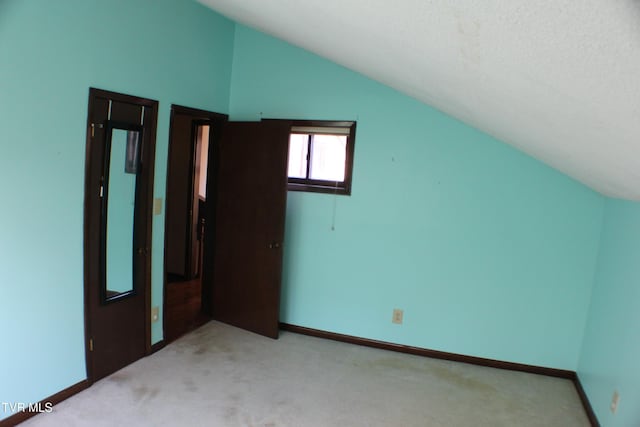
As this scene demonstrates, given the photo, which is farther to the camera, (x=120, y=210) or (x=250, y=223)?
(x=250, y=223)

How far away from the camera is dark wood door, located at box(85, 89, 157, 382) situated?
8.57 feet

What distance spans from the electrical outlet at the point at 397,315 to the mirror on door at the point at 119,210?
2117mm

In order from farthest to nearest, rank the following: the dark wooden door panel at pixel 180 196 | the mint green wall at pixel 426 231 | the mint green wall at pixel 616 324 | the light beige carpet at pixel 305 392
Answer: the dark wooden door panel at pixel 180 196 < the mint green wall at pixel 426 231 < the light beige carpet at pixel 305 392 < the mint green wall at pixel 616 324

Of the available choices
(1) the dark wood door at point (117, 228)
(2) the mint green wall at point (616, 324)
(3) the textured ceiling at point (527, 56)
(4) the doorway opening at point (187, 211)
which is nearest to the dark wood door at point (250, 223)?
(4) the doorway opening at point (187, 211)

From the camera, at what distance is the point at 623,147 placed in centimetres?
130

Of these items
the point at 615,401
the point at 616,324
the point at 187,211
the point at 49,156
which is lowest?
the point at 615,401

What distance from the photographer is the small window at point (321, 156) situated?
144 inches

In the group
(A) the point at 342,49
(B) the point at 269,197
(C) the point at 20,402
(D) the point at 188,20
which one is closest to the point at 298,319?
(B) the point at 269,197

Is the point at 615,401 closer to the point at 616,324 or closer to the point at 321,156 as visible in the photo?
the point at 616,324

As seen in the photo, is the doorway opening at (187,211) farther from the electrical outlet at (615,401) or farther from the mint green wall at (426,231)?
the electrical outlet at (615,401)

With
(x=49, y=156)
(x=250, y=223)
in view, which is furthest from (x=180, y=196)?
(x=49, y=156)

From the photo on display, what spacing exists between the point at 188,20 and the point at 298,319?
8.91 ft

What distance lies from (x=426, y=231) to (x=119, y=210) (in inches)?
93.2

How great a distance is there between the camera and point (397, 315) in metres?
3.62
